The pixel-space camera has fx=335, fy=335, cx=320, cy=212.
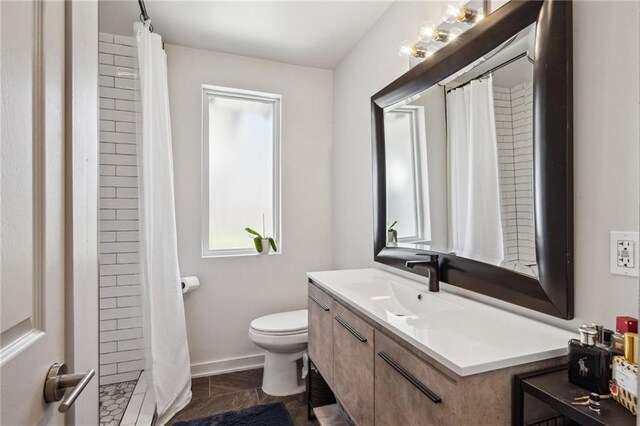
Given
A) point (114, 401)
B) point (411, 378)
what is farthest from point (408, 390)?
point (114, 401)

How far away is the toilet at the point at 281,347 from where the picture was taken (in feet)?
7.34

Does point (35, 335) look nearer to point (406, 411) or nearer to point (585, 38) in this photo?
point (406, 411)

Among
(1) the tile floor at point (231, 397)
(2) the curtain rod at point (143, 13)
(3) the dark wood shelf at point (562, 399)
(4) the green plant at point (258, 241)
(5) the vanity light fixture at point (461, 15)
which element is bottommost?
(1) the tile floor at point (231, 397)

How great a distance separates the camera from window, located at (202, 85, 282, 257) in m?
2.73

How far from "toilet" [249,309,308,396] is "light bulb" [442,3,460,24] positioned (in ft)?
6.40

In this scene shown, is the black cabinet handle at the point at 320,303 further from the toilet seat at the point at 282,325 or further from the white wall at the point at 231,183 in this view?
the white wall at the point at 231,183

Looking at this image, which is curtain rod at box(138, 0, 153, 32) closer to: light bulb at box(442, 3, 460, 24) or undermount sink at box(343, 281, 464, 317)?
light bulb at box(442, 3, 460, 24)

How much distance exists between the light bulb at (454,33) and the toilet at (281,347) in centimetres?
Answer: 189

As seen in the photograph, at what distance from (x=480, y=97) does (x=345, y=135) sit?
1432mm

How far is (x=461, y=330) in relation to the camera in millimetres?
1108

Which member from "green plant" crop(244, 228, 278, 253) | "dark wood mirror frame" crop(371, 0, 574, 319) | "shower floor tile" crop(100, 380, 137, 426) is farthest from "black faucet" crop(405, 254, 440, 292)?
"shower floor tile" crop(100, 380, 137, 426)

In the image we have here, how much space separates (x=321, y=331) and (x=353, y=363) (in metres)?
0.42

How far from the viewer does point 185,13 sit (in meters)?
2.16

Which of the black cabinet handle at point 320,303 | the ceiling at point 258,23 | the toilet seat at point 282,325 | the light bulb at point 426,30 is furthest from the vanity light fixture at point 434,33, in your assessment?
the toilet seat at point 282,325
